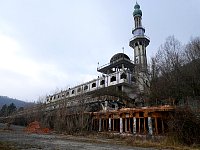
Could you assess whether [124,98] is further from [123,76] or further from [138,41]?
[138,41]

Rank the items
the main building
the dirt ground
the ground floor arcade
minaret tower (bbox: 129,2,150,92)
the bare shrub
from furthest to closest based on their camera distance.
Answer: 1. minaret tower (bbox: 129,2,150,92)
2. the main building
3. the ground floor arcade
4. the bare shrub
5. the dirt ground

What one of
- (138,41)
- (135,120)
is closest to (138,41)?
(138,41)

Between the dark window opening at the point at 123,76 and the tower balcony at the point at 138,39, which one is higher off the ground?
the tower balcony at the point at 138,39

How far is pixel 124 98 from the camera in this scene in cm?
4909

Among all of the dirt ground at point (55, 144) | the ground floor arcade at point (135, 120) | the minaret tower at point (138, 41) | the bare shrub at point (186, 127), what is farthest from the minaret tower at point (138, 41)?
the dirt ground at point (55, 144)

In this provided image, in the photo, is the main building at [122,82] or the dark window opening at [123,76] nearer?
the main building at [122,82]

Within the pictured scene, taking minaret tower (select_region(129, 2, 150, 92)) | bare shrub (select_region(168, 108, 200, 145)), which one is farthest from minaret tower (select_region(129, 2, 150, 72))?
bare shrub (select_region(168, 108, 200, 145))

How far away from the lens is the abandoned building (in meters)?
27.1

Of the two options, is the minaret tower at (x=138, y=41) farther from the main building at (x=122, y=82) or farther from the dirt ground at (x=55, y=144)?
the dirt ground at (x=55, y=144)

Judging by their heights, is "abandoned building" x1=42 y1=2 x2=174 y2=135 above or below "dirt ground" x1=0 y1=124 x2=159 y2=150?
above

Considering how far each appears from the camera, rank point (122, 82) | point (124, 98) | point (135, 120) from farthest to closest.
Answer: point (122, 82), point (124, 98), point (135, 120)

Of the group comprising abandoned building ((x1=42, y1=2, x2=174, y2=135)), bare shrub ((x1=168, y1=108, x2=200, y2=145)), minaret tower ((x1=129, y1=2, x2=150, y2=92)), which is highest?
minaret tower ((x1=129, y1=2, x2=150, y2=92))

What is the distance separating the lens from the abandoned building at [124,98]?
27.1 metres

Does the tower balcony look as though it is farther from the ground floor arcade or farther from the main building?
the ground floor arcade
